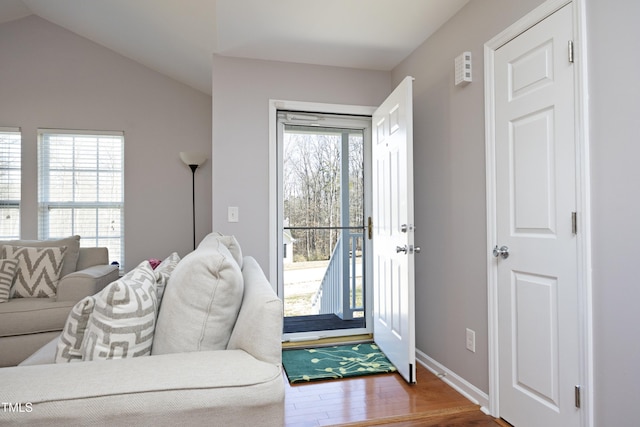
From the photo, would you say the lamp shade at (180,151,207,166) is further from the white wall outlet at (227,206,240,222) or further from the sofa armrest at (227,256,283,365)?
the sofa armrest at (227,256,283,365)

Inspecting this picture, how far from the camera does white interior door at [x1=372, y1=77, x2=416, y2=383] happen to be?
2318 mm

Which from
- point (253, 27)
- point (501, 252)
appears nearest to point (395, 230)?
point (501, 252)

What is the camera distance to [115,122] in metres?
3.84

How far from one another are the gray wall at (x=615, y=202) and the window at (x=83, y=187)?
13.3 feet

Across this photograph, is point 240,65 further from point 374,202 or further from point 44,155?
point 44,155

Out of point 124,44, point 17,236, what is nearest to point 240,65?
point 124,44

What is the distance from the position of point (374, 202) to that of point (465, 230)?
993 millimetres

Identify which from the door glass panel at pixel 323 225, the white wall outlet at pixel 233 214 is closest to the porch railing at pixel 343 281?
the door glass panel at pixel 323 225

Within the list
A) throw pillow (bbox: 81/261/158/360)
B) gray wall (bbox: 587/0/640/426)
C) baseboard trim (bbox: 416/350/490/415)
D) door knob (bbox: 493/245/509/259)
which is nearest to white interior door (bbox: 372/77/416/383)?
baseboard trim (bbox: 416/350/490/415)

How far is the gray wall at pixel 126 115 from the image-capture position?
143 inches

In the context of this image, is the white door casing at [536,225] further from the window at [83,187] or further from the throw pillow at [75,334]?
the window at [83,187]

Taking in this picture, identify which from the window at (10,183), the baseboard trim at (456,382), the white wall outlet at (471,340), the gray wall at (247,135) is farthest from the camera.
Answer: the window at (10,183)

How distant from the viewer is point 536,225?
169 cm

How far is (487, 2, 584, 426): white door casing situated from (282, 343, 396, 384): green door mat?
0.91 m
